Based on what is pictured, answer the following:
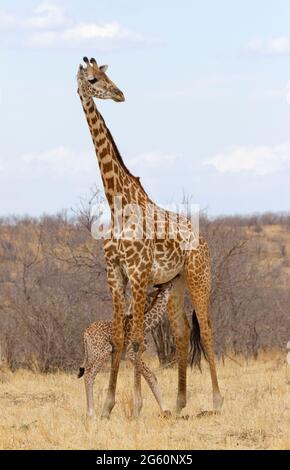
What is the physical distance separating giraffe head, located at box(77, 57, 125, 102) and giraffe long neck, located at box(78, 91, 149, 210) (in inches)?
4.9

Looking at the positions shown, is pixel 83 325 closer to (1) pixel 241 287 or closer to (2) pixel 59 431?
(1) pixel 241 287

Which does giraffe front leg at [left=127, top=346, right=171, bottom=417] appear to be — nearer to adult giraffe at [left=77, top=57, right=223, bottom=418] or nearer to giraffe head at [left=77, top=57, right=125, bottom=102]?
adult giraffe at [left=77, top=57, right=223, bottom=418]

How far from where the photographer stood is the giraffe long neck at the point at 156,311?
9.98m

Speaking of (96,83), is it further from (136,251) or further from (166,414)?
(166,414)

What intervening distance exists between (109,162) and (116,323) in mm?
1704

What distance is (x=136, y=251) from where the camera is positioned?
9.34 m

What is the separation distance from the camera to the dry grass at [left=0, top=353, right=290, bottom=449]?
816 cm

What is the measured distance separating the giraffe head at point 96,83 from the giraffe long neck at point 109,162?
0.41ft

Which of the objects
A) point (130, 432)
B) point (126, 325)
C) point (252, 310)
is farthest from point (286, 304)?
point (130, 432)

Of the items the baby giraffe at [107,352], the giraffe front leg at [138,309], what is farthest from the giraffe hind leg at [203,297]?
the giraffe front leg at [138,309]

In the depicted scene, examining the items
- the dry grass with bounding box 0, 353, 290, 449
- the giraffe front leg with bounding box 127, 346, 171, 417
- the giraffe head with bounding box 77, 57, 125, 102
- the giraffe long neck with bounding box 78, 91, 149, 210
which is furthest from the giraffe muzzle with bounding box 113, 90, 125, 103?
the dry grass with bounding box 0, 353, 290, 449

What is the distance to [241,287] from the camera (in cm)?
1811

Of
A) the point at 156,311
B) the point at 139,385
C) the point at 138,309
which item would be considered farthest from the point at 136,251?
the point at 139,385

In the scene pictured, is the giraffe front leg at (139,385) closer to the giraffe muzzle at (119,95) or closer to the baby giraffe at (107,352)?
the baby giraffe at (107,352)
